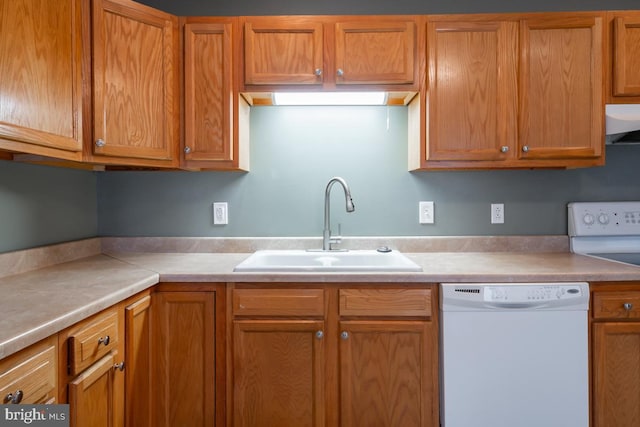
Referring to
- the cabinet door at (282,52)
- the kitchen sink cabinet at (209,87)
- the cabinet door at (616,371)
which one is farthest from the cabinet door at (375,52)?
the cabinet door at (616,371)

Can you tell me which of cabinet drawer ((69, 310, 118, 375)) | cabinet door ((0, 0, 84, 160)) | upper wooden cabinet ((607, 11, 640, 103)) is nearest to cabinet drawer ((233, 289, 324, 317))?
cabinet drawer ((69, 310, 118, 375))

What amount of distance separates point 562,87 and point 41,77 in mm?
2143

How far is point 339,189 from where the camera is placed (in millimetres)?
2135

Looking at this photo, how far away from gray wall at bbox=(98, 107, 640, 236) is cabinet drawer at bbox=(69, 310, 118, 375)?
3.08 ft

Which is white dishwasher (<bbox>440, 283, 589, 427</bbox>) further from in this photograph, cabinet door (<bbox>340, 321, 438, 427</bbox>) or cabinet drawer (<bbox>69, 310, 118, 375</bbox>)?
cabinet drawer (<bbox>69, 310, 118, 375</bbox>)

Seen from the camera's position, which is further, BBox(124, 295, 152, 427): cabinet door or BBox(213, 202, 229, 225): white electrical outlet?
BBox(213, 202, 229, 225): white electrical outlet

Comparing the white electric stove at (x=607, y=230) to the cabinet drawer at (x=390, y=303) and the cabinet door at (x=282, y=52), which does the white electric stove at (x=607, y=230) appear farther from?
the cabinet door at (x=282, y=52)

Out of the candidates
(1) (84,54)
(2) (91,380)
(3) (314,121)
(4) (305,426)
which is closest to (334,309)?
(4) (305,426)

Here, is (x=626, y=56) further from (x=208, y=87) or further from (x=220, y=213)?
(x=220, y=213)

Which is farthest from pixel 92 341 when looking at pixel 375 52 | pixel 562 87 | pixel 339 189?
pixel 562 87

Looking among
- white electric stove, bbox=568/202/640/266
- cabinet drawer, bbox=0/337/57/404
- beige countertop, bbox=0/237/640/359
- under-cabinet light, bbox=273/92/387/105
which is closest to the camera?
cabinet drawer, bbox=0/337/57/404

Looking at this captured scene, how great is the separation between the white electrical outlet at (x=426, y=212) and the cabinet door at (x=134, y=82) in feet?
4.33

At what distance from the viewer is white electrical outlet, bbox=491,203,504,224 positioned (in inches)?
84.0

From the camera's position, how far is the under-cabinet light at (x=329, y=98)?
188 cm
